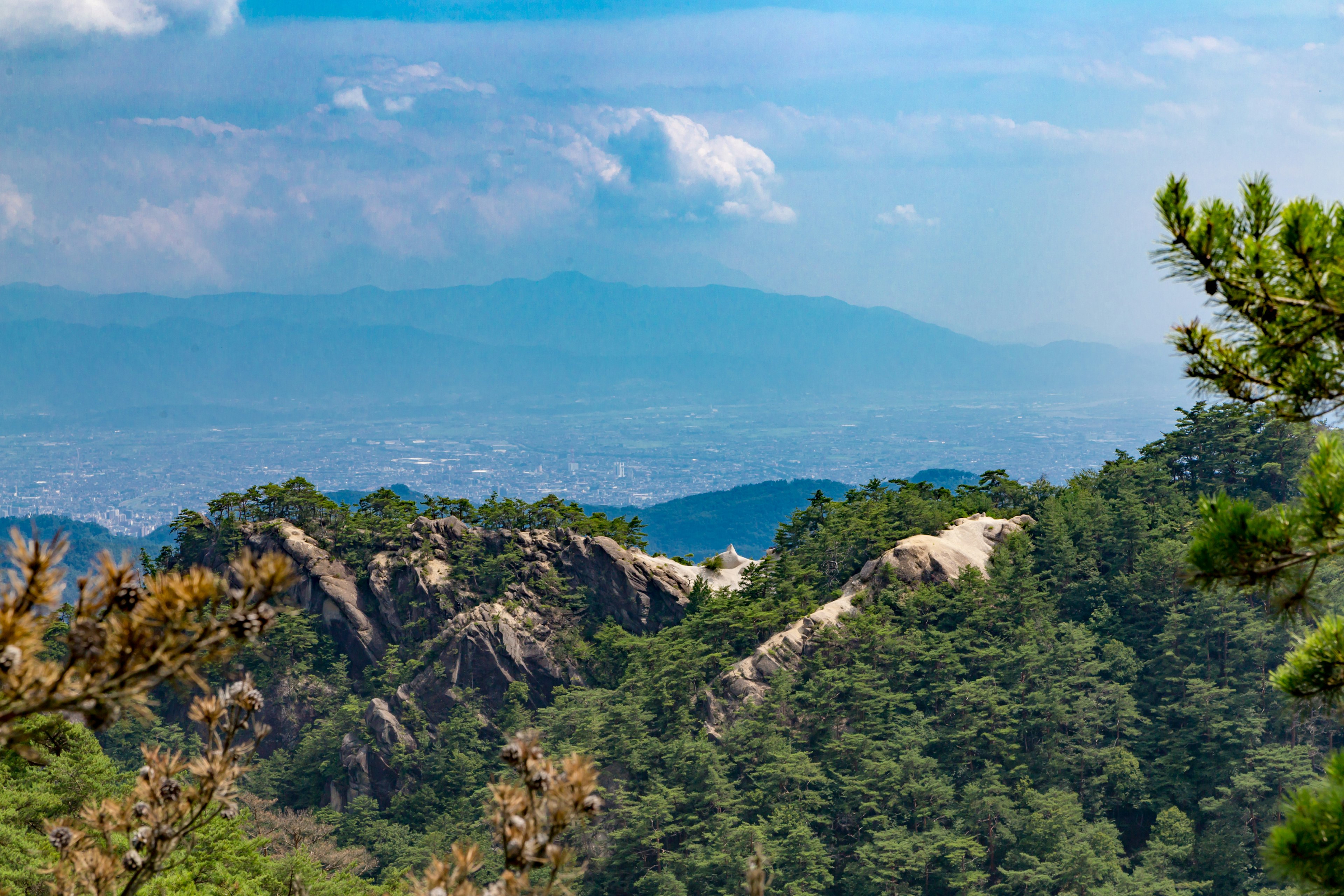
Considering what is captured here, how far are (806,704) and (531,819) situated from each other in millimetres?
21097

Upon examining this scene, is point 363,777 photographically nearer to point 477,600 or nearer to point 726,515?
point 477,600

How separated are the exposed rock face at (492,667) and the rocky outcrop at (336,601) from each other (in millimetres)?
3748

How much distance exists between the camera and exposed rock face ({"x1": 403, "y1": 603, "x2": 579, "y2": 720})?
30.9m

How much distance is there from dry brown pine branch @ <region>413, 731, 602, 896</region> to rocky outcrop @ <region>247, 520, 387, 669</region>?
33.2 meters

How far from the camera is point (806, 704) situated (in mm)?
23062

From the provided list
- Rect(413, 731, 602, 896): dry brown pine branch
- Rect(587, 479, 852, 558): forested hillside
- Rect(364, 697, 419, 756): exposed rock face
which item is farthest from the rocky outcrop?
Rect(587, 479, 852, 558): forested hillside

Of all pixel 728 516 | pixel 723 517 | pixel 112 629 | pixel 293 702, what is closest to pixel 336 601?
pixel 293 702

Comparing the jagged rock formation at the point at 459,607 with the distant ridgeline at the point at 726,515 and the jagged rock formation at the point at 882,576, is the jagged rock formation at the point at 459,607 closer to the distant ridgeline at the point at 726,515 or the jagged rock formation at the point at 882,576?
the jagged rock formation at the point at 882,576

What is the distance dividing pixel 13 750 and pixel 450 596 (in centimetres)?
3217

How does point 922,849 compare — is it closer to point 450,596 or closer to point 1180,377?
point 1180,377

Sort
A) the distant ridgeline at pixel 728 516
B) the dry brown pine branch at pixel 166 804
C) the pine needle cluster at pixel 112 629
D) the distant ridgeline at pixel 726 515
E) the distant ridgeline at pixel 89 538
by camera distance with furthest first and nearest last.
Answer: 1. the distant ridgeline at pixel 728 516
2. the distant ridgeline at pixel 726 515
3. the distant ridgeline at pixel 89 538
4. the dry brown pine branch at pixel 166 804
5. the pine needle cluster at pixel 112 629

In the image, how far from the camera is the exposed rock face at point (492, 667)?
3086cm

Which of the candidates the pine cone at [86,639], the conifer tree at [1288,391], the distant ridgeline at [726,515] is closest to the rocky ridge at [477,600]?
the conifer tree at [1288,391]

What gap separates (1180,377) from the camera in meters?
4.86
